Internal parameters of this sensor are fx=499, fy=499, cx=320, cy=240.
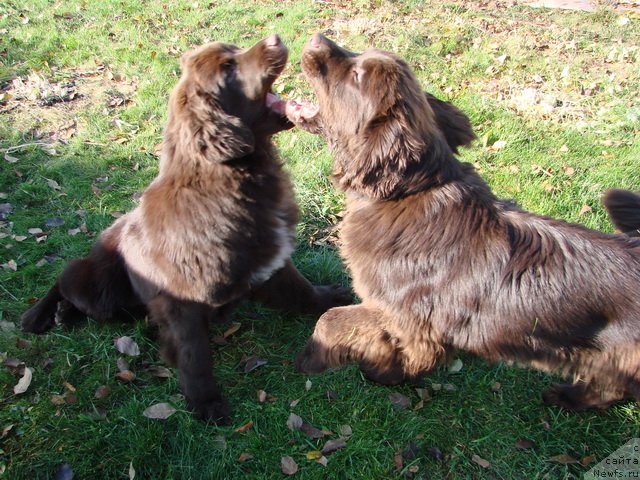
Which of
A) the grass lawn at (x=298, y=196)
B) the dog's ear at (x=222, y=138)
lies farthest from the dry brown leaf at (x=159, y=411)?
the dog's ear at (x=222, y=138)

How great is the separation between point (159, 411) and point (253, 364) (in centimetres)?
68

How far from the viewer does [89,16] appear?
7.83 meters

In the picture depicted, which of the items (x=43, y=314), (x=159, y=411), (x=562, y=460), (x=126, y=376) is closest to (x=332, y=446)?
(x=159, y=411)

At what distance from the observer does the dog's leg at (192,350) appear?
307 cm

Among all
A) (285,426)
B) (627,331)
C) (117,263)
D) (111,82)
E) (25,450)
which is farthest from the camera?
(111,82)

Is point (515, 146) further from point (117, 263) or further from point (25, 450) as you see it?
point (25, 450)

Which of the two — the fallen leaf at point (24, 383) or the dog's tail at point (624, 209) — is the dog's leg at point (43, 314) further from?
the dog's tail at point (624, 209)

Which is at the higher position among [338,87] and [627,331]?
[338,87]

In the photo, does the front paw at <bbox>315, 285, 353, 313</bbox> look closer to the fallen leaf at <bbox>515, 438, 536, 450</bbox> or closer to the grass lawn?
the grass lawn

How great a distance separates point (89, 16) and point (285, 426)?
294 inches

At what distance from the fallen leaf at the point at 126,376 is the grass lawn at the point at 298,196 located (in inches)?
2.2

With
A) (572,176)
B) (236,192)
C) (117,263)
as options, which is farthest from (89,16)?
(572,176)

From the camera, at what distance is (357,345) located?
10.2 feet

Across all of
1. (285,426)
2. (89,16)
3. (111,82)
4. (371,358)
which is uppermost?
(89,16)
